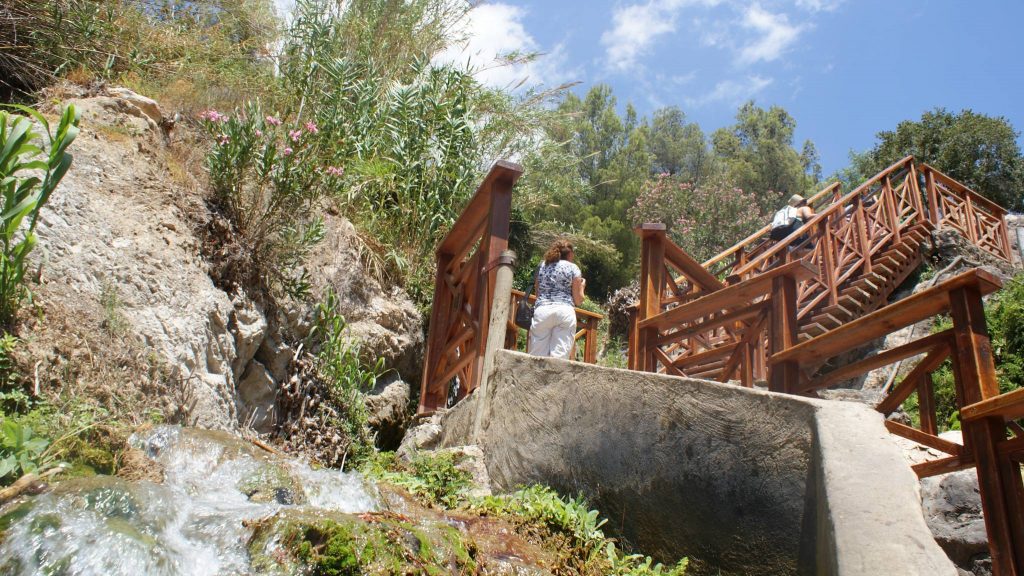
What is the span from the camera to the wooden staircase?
6266 mm

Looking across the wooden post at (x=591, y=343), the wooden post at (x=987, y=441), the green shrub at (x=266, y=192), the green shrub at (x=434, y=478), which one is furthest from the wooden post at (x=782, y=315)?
the wooden post at (x=591, y=343)

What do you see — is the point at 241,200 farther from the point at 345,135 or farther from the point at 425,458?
the point at 425,458

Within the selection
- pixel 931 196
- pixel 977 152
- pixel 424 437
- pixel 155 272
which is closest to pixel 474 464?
pixel 424 437

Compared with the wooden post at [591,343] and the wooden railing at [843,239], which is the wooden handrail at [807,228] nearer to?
the wooden railing at [843,239]

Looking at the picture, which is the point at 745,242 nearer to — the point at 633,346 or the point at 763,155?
the point at 633,346

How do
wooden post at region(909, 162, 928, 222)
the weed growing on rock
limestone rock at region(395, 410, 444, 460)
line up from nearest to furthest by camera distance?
limestone rock at region(395, 410, 444, 460) → the weed growing on rock → wooden post at region(909, 162, 928, 222)

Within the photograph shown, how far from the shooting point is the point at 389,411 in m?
7.34

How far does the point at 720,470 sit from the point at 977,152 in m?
18.1

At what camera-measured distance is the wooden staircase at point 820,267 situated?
627cm

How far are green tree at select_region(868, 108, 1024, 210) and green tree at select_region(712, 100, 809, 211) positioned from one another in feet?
16.5

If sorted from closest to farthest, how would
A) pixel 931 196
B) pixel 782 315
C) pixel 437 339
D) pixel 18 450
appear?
pixel 18 450 → pixel 782 315 → pixel 437 339 → pixel 931 196

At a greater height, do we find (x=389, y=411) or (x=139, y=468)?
(x=389, y=411)

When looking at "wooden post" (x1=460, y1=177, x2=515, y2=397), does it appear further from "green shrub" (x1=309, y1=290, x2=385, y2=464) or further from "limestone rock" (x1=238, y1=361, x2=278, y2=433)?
"limestone rock" (x1=238, y1=361, x2=278, y2=433)

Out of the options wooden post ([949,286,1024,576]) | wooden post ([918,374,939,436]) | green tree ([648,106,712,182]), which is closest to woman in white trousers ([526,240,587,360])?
wooden post ([918,374,939,436])
